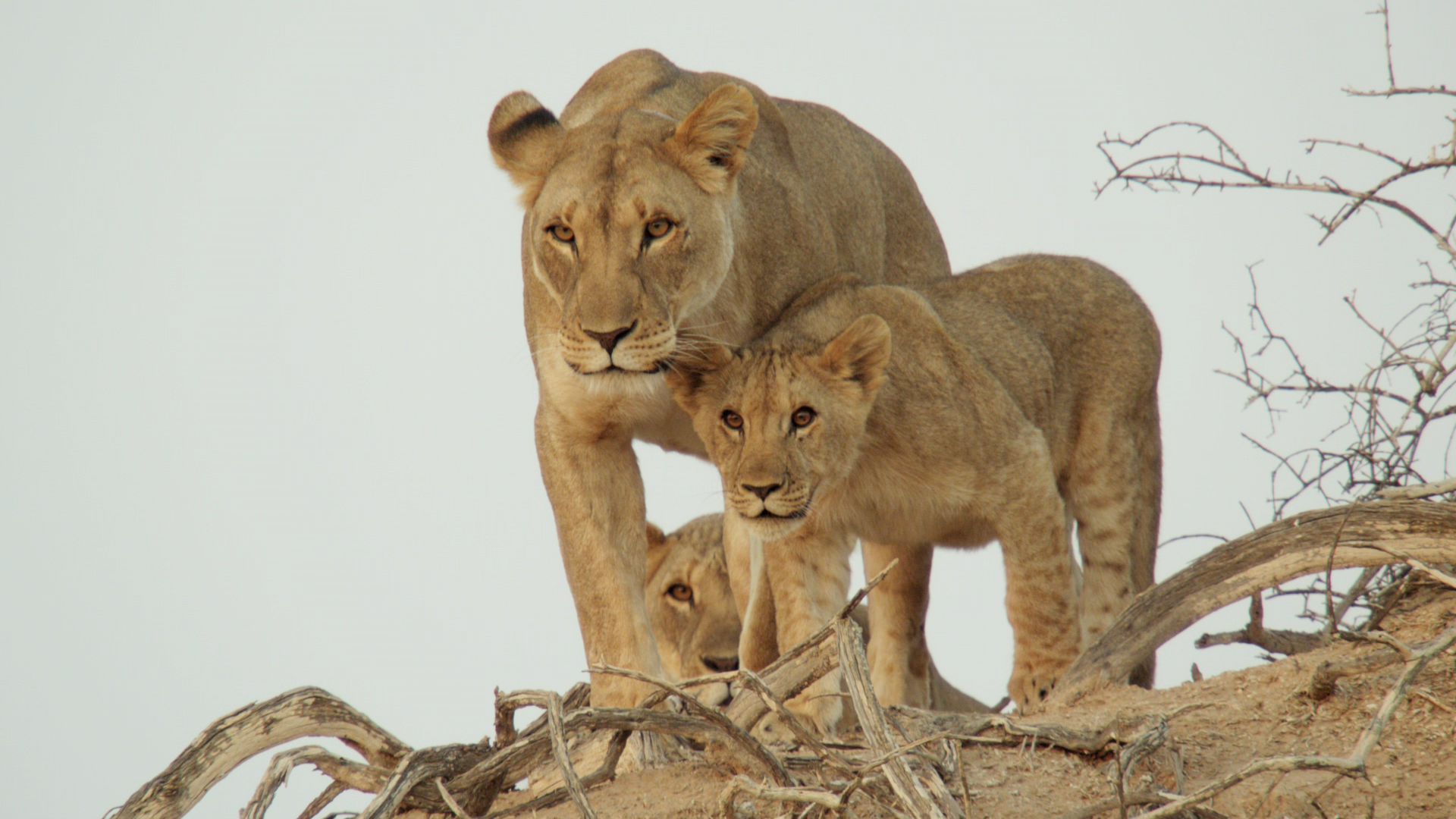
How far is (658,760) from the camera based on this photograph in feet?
13.5

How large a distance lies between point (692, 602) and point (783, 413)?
84.4 inches

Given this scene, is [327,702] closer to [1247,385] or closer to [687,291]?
[687,291]

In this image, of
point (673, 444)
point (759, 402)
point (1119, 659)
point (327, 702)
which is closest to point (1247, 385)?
point (1119, 659)

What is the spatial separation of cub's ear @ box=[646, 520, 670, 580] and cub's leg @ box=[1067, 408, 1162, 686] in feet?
6.68

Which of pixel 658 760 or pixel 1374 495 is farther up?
pixel 1374 495

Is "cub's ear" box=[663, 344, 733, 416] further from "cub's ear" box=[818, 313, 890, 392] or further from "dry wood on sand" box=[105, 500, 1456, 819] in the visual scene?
"dry wood on sand" box=[105, 500, 1456, 819]

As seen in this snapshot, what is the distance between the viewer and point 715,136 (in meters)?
5.49

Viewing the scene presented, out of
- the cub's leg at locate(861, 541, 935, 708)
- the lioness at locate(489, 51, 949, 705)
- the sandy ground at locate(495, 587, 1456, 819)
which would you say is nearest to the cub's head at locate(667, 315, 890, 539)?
the lioness at locate(489, 51, 949, 705)

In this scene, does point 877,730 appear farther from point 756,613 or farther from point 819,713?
point 756,613

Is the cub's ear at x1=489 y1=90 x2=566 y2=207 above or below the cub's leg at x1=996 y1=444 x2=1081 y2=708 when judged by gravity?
above

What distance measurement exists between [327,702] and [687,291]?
6.76 ft

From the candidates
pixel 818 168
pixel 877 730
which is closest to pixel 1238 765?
pixel 877 730

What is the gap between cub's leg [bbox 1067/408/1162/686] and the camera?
673 centimetres

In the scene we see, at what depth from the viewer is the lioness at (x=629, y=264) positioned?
5070 mm
